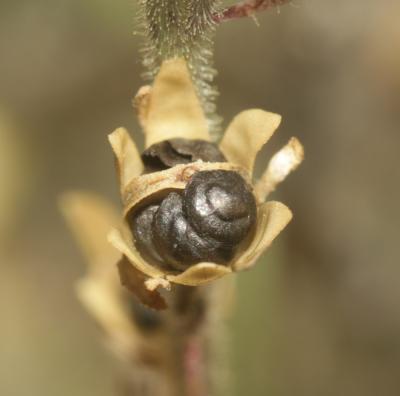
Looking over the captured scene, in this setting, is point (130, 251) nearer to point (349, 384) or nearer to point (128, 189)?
point (128, 189)

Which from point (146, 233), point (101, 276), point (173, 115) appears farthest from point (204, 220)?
point (101, 276)

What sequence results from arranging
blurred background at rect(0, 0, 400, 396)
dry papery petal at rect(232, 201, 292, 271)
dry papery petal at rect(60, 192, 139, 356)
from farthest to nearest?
blurred background at rect(0, 0, 400, 396)
dry papery petal at rect(60, 192, 139, 356)
dry papery petal at rect(232, 201, 292, 271)

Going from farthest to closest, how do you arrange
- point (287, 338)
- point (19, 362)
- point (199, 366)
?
point (19, 362)
point (287, 338)
point (199, 366)

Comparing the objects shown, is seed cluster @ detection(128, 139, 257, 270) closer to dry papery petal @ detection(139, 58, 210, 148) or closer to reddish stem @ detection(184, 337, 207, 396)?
dry papery petal @ detection(139, 58, 210, 148)

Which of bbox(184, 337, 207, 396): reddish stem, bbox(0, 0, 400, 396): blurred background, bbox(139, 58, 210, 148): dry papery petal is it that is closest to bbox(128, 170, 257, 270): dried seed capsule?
bbox(139, 58, 210, 148): dry papery petal

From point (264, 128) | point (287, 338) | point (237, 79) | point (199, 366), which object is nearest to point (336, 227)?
point (287, 338)

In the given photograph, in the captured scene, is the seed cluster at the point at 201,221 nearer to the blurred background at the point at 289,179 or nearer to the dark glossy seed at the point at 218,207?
the dark glossy seed at the point at 218,207
